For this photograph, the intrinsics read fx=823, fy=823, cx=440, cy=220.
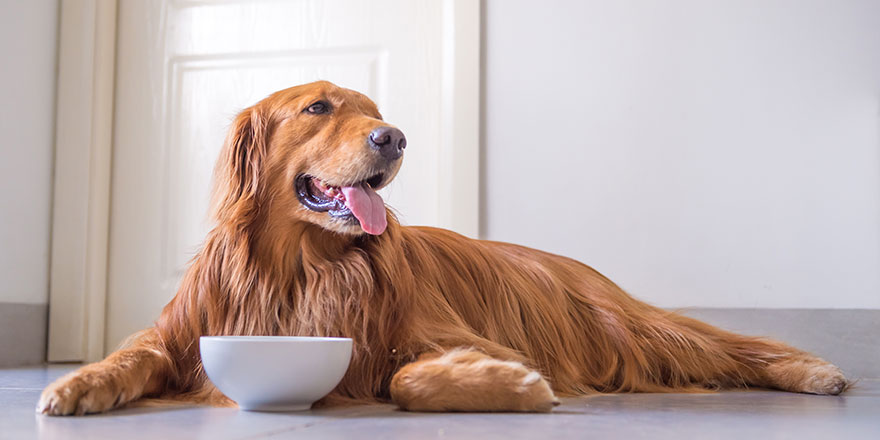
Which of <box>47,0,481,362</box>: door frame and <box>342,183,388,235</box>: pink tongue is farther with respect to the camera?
<box>47,0,481,362</box>: door frame

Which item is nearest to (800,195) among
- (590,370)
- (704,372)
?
(704,372)

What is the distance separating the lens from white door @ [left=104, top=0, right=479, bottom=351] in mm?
2963

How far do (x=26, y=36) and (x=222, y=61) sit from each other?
2.37ft

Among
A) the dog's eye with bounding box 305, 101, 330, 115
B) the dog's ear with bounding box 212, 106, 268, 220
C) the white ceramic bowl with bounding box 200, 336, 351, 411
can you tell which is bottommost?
the white ceramic bowl with bounding box 200, 336, 351, 411

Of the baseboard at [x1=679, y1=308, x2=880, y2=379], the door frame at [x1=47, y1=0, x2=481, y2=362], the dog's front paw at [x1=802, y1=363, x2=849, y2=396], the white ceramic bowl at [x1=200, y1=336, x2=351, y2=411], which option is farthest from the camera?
the door frame at [x1=47, y1=0, x2=481, y2=362]

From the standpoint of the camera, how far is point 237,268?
5.46ft

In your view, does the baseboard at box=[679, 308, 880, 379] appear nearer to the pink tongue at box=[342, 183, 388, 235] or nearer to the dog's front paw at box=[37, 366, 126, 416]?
the pink tongue at box=[342, 183, 388, 235]

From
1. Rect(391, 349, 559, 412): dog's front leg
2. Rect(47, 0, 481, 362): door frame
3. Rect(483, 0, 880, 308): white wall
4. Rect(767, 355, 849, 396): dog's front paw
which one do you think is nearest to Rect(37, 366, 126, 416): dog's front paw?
Rect(391, 349, 559, 412): dog's front leg

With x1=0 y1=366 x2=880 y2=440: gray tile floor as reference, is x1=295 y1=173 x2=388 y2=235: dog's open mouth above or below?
above

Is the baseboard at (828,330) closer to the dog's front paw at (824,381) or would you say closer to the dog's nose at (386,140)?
the dog's front paw at (824,381)

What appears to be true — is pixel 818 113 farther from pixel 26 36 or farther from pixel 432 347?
pixel 26 36

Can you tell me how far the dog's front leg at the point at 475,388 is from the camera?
143 centimetres

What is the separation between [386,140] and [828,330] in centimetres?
180

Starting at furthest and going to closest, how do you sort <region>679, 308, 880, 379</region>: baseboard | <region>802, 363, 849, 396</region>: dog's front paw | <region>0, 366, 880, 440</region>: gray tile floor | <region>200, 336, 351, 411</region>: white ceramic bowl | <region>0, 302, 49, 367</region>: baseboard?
<region>0, 302, 49, 367</region>: baseboard < <region>679, 308, 880, 379</region>: baseboard < <region>802, 363, 849, 396</region>: dog's front paw < <region>200, 336, 351, 411</region>: white ceramic bowl < <region>0, 366, 880, 440</region>: gray tile floor
